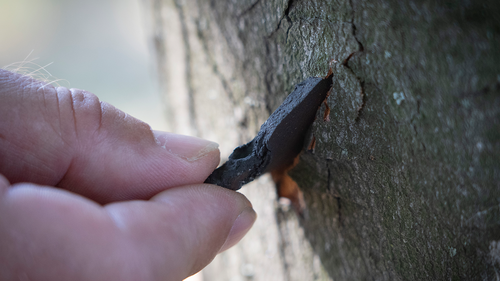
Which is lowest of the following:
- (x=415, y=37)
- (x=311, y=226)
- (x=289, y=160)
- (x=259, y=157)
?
(x=311, y=226)

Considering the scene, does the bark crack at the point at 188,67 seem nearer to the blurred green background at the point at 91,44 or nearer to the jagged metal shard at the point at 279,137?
the jagged metal shard at the point at 279,137

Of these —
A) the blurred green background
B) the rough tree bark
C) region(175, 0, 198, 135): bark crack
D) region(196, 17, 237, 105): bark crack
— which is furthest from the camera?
the blurred green background

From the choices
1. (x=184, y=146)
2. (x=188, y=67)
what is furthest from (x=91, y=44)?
(x=184, y=146)

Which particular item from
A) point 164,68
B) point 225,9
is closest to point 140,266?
point 225,9

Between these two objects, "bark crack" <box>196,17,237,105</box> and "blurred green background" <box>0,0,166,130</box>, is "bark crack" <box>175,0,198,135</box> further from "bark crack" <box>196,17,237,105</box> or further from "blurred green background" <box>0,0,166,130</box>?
"blurred green background" <box>0,0,166,130</box>

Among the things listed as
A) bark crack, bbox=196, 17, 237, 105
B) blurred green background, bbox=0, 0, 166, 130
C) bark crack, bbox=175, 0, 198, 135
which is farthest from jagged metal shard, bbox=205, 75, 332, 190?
blurred green background, bbox=0, 0, 166, 130

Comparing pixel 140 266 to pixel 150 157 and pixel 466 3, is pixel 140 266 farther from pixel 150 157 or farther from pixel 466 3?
pixel 466 3

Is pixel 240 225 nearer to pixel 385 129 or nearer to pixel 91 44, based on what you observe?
pixel 385 129
